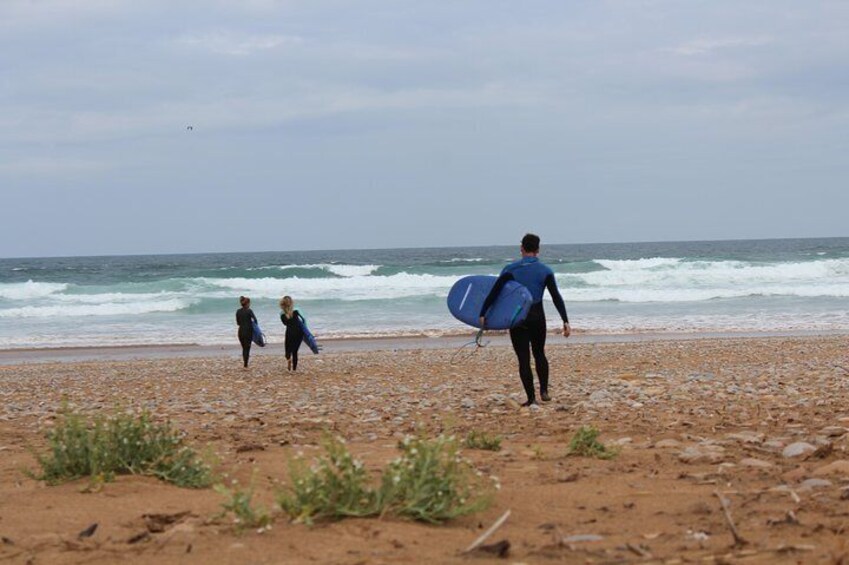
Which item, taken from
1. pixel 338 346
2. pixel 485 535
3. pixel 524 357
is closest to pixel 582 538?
pixel 485 535

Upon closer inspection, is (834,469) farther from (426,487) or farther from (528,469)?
(426,487)

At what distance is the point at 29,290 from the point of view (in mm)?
50438

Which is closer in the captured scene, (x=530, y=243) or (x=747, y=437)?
(x=747, y=437)

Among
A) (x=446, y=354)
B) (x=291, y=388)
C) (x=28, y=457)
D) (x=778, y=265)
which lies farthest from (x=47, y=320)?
(x=778, y=265)

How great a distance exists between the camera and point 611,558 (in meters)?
3.58

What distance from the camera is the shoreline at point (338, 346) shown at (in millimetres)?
22438

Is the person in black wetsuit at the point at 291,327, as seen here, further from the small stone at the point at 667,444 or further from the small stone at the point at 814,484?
the small stone at the point at 814,484

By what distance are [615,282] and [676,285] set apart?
3.68m

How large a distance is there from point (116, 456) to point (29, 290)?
48.7 m

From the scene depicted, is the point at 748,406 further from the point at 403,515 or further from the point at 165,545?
the point at 165,545

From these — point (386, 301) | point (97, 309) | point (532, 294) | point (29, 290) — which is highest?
point (532, 294)

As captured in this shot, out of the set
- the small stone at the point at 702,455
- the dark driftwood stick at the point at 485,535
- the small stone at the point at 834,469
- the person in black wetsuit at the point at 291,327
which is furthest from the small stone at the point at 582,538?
the person in black wetsuit at the point at 291,327

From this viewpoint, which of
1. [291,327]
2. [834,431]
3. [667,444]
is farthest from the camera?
[291,327]

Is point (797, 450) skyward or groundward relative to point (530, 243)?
groundward
